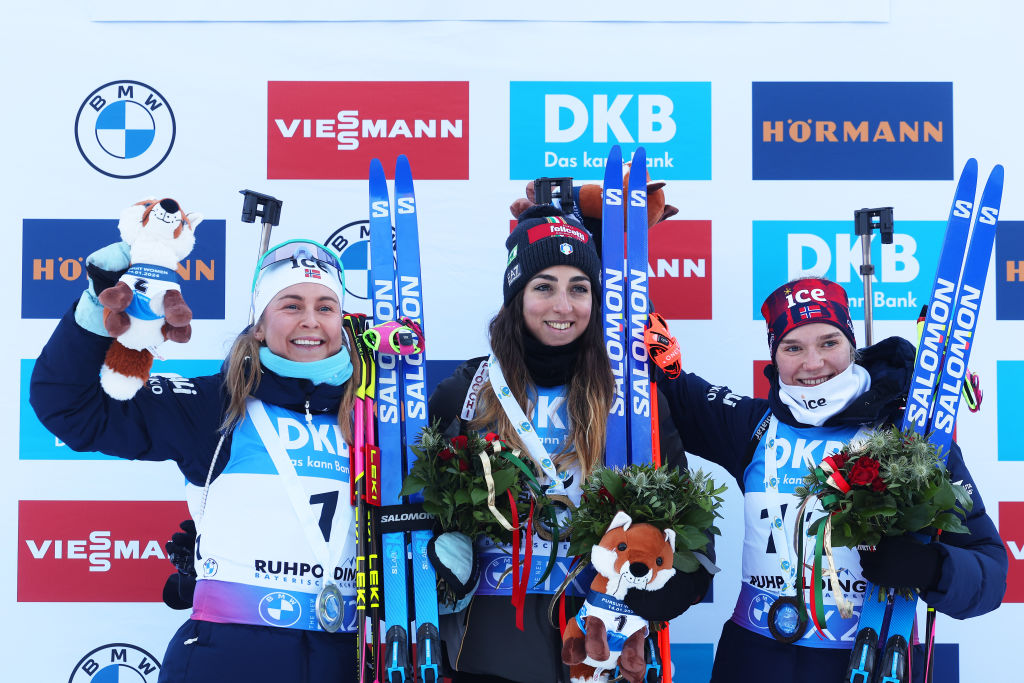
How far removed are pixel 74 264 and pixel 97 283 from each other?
144 centimetres

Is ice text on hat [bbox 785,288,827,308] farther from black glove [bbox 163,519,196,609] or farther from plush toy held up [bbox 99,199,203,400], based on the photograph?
black glove [bbox 163,519,196,609]

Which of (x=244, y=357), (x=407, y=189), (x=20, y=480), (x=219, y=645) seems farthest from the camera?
(x=20, y=480)

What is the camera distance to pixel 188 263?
10.9ft

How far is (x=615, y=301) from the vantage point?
255 cm

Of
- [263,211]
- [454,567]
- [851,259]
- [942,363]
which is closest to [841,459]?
[942,363]

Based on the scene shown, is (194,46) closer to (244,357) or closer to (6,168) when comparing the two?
(6,168)

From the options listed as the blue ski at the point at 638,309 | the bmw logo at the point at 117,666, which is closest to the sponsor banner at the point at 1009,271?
the blue ski at the point at 638,309

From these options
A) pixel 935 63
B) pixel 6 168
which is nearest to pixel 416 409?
pixel 6 168

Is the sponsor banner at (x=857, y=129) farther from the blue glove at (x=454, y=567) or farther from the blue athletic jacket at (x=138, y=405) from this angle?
the blue athletic jacket at (x=138, y=405)

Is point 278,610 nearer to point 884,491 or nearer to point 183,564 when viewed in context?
point 183,564

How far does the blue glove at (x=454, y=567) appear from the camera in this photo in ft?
7.49

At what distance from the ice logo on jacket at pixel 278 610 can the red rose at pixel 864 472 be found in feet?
5.01

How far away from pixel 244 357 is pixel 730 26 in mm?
2320

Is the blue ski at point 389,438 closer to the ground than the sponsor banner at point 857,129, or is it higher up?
closer to the ground
